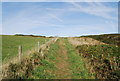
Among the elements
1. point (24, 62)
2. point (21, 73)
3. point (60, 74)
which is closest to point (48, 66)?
point (60, 74)

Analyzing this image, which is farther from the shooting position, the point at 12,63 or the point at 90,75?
the point at 90,75

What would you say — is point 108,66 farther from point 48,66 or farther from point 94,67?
point 48,66

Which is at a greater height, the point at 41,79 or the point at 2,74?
the point at 2,74

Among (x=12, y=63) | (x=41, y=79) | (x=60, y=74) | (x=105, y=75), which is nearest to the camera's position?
(x=12, y=63)

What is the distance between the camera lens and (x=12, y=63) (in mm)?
9195

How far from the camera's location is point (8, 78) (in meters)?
8.11

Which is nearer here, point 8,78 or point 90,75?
point 8,78

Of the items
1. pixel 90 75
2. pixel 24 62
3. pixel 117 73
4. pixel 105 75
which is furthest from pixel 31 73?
pixel 117 73

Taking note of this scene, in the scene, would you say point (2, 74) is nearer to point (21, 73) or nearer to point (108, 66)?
point (21, 73)

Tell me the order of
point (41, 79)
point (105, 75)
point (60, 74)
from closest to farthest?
point (41, 79), point (105, 75), point (60, 74)

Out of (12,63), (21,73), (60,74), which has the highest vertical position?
(12,63)

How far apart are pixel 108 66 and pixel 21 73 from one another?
20.9 ft

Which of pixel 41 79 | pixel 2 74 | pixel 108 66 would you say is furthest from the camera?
pixel 108 66

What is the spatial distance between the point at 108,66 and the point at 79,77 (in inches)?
115
